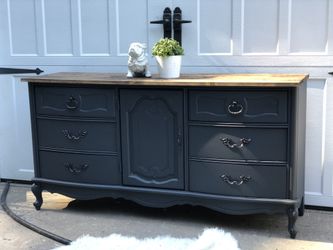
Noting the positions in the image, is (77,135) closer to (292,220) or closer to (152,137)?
(152,137)

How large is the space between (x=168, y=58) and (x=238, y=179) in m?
0.74

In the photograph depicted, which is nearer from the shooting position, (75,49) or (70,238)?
(70,238)

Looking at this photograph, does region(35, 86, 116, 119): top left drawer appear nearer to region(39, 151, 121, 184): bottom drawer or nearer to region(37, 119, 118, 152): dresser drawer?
region(37, 119, 118, 152): dresser drawer

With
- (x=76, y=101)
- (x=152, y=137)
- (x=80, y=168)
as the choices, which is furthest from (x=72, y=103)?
(x=152, y=137)

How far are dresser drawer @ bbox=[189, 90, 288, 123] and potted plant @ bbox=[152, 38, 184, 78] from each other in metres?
0.19

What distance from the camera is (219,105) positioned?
2.61 m

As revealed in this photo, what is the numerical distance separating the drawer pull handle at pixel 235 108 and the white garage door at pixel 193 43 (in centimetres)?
55

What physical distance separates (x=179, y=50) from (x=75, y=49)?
3.07ft

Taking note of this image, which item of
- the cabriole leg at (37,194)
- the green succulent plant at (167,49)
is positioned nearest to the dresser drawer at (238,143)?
the green succulent plant at (167,49)

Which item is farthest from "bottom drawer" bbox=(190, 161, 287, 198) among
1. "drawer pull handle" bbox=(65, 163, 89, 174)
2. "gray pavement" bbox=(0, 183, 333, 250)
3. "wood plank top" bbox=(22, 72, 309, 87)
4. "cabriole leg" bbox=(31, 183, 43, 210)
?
"cabriole leg" bbox=(31, 183, 43, 210)

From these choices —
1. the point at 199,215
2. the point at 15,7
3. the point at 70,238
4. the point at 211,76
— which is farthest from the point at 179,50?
the point at 15,7

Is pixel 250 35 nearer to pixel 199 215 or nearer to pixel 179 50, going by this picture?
pixel 179 50

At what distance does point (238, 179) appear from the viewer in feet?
8.64

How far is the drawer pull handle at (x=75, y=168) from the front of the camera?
295 cm
